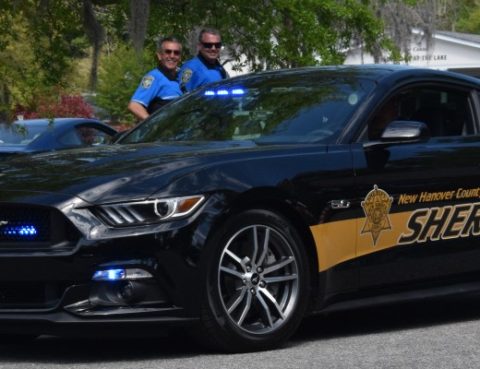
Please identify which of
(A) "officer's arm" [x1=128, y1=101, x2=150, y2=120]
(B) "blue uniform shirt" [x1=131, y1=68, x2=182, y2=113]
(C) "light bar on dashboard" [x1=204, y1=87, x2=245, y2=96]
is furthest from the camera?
(B) "blue uniform shirt" [x1=131, y1=68, x2=182, y2=113]

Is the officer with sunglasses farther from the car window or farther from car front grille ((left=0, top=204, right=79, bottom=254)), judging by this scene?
car front grille ((left=0, top=204, right=79, bottom=254))

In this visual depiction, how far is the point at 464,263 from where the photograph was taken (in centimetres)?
750

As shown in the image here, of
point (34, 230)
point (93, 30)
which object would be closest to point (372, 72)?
point (34, 230)

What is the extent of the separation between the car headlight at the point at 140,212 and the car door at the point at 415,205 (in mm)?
1116

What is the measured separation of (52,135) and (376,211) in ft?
27.6

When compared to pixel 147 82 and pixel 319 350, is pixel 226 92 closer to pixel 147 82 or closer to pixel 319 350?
pixel 319 350

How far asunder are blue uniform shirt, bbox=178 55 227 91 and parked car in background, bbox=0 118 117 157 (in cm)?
414

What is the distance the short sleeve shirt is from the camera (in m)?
10.5

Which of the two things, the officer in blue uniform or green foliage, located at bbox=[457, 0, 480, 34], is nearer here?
the officer in blue uniform

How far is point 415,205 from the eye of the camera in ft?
23.4

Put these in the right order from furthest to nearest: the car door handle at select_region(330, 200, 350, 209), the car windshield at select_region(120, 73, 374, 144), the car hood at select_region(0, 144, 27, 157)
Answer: the car hood at select_region(0, 144, 27, 157), the car windshield at select_region(120, 73, 374, 144), the car door handle at select_region(330, 200, 350, 209)

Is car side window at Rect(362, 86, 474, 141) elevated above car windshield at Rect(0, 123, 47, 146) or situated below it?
above

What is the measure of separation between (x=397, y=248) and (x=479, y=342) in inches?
25.0

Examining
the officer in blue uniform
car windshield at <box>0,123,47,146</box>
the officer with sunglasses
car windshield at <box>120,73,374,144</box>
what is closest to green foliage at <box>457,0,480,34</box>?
car windshield at <box>0,123,47,146</box>
